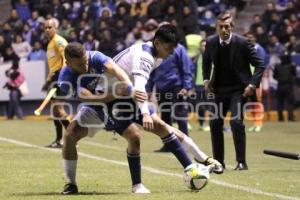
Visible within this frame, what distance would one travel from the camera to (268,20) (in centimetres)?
2945

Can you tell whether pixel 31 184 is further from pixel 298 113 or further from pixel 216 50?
pixel 298 113

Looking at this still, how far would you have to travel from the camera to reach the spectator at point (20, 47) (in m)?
31.2

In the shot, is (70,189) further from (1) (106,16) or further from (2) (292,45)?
(1) (106,16)

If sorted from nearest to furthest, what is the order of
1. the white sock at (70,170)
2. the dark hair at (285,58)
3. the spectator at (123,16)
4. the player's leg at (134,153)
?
the player's leg at (134,153) < the white sock at (70,170) < the dark hair at (285,58) < the spectator at (123,16)

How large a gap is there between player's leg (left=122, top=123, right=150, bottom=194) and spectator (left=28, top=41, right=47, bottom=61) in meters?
19.4

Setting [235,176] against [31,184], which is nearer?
[31,184]

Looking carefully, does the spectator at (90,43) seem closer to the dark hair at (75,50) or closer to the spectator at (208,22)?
the spectator at (208,22)

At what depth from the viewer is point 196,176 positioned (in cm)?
1093

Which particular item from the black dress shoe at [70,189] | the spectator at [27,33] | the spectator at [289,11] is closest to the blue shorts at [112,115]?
the black dress shoe at [70,189]

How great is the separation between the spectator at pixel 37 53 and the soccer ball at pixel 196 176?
1944cm

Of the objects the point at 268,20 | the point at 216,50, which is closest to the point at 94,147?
the point at 216,50

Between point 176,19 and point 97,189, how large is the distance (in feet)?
61.4

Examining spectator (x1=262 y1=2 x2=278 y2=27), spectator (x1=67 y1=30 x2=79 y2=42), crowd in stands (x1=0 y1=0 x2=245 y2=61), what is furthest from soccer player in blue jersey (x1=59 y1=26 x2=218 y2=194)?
spectator (x1=67 y1=30 x2=79 y2=42)

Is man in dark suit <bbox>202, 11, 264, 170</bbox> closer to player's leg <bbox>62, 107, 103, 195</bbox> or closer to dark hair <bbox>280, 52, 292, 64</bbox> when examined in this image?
player's leg <bbox>62, 107, 103, 195</bbox>
